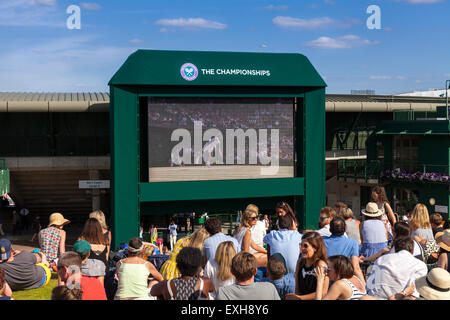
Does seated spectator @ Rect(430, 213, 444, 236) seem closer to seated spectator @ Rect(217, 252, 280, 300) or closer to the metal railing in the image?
seated spectator @ Rect(217, 252, 280, 300)

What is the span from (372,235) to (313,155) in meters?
11.4

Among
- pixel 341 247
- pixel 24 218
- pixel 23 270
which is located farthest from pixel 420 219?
pixel 24 218

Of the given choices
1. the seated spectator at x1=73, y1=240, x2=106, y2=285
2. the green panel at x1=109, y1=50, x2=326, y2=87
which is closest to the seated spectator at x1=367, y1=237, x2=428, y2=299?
the seated spectator at x1=73, y1=240, x2=106, y2=285

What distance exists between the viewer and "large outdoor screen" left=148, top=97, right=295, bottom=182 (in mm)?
19359

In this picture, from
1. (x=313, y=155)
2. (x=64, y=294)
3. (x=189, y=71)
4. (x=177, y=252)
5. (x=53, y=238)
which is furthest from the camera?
(x=313, y=155)

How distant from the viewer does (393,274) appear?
6.74 m

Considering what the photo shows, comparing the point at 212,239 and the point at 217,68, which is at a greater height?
the point at 217,68

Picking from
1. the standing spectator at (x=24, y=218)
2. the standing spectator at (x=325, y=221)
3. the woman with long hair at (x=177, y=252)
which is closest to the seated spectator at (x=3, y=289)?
the woman with long hair at (x=177, y=252)

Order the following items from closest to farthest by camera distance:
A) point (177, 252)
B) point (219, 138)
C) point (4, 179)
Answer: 1. point (177, 252)
2. point (219, 138)
3. point (4, 179)

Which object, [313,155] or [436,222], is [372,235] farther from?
[313,155]

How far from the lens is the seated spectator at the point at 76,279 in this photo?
6305 millimetres

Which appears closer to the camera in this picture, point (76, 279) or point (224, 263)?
point (76, 279)
